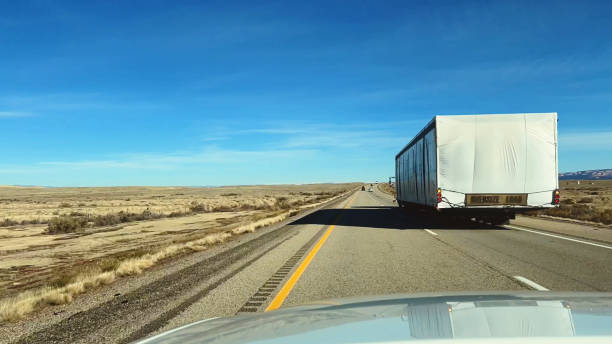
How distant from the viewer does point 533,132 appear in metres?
13.9

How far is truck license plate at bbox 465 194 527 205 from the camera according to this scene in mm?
14125

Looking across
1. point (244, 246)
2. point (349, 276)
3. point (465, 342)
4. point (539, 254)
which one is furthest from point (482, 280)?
point (244, 246)

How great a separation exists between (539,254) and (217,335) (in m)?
8.77

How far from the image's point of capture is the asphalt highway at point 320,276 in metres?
5.03

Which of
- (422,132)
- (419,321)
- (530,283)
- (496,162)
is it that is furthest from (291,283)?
(422,132)

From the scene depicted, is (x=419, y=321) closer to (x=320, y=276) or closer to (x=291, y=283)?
(x=291, y=283)

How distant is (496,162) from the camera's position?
46.4 ft

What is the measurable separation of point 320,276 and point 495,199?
9120 mm

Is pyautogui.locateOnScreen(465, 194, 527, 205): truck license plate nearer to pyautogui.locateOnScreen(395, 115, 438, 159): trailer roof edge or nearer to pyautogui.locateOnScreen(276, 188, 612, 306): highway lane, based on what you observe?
pyautogui.locateOnScreen(276, 188, 612, 306): highway lane

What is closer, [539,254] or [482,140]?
[539,254]

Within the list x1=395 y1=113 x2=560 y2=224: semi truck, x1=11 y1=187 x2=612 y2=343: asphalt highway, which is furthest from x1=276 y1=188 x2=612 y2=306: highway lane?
x1=395 y1=113 x2=560 y2=224: semi truck

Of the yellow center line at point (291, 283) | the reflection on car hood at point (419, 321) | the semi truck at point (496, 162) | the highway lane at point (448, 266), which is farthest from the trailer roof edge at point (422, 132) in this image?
the reflection on car hood at point (419, 321)

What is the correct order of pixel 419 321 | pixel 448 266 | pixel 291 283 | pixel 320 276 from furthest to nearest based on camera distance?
pixel 448 266
pixel 320 276
pixel 291 283
pixel 419 321

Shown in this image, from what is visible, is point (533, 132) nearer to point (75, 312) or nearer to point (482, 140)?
point (482, 140)
